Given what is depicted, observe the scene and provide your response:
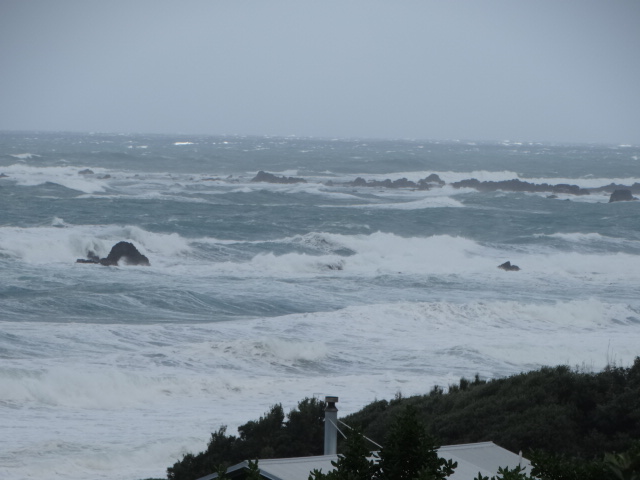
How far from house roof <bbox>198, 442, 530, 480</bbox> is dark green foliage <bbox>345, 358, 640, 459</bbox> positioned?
1591 mm

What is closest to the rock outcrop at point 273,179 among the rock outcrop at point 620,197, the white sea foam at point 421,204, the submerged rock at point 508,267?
the white sea foam at point 421,204

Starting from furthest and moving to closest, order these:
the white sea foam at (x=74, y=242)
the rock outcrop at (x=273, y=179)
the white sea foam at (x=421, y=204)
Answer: the rock outcrop at (x=273, y=179) < the white sea foam at (x=421, y=204) < the white sea foam at (x=74, y=242)

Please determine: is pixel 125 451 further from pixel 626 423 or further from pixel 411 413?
pixel 411 413

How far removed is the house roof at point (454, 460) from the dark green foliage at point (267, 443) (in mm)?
2578

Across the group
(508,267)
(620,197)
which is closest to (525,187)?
(620,197)

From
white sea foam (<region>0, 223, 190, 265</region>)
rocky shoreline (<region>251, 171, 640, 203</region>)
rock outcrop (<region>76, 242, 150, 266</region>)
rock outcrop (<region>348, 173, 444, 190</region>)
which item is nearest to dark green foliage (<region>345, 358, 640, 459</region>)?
rock outcrop (<region>76, 242, 150, 266</region>)

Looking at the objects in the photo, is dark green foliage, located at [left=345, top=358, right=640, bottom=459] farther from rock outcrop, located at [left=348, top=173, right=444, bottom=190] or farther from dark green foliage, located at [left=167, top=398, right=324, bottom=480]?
rock outcrop, located at [left=348, top=173, right=444, bottom=190]

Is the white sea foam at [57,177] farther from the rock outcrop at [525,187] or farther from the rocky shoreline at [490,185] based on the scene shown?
the rock outcrop at [525,187]

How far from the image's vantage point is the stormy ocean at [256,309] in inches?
636

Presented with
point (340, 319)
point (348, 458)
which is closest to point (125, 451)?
point (348, 458)

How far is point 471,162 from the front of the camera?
121 meters

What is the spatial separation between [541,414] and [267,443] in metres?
3.33

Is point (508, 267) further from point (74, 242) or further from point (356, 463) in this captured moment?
point (356, 463)

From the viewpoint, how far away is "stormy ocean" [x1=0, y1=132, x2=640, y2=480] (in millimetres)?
16156
